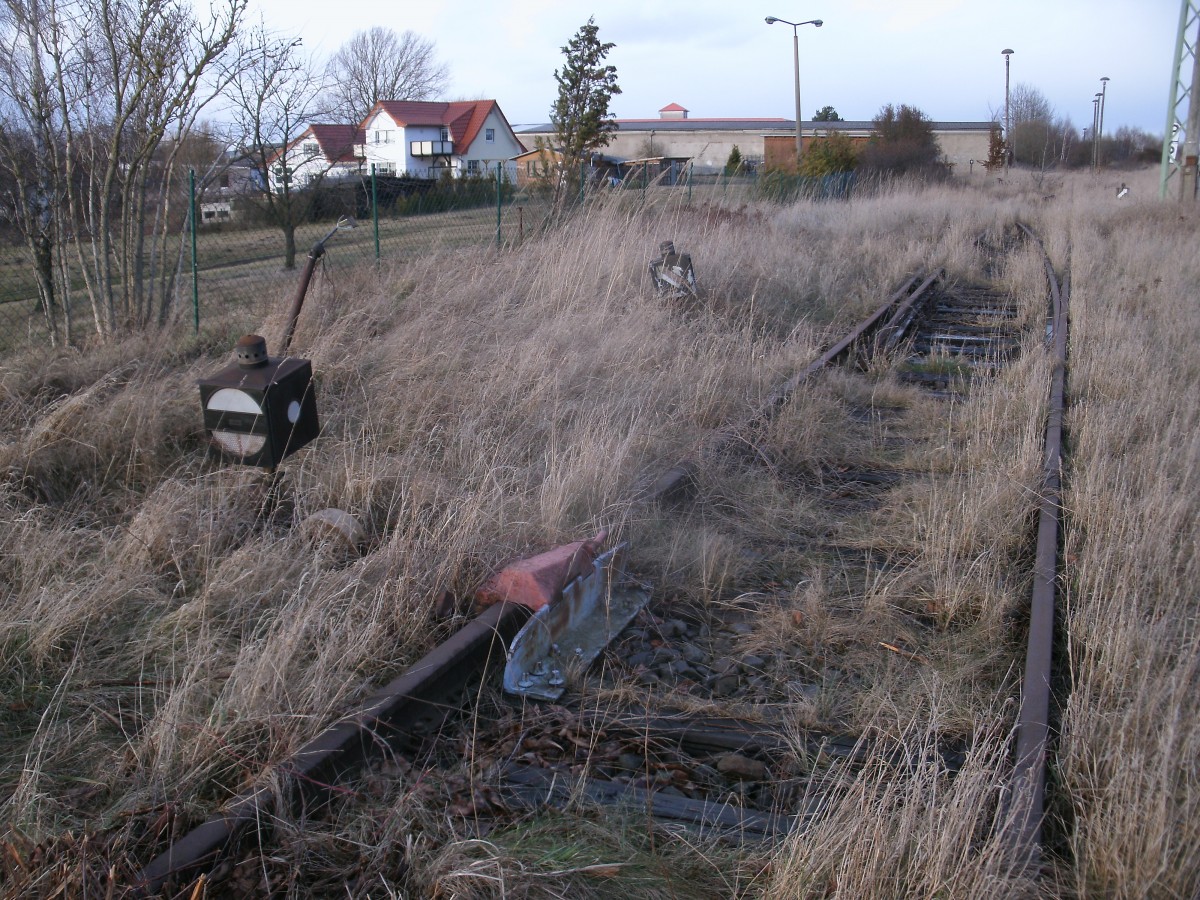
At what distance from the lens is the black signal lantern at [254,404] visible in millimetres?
4043

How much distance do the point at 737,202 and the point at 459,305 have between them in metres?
10.9

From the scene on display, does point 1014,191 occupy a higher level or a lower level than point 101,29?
lower

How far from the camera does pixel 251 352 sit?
13.4ft

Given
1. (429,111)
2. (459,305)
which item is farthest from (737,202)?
(429,111)

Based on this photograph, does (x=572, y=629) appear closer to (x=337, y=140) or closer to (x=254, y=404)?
(x=254, y=404)

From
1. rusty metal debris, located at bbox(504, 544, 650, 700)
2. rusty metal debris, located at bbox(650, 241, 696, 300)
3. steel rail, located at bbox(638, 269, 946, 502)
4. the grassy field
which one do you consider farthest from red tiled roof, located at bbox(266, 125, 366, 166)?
rusty metal debris, located at bbox(504, 544, 650, 700)

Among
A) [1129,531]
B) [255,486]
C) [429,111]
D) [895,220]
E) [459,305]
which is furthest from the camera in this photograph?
[429,111]

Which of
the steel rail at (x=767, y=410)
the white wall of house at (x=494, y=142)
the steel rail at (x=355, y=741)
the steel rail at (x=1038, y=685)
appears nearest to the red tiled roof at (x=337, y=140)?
the steel rail at (x=767, y=410)

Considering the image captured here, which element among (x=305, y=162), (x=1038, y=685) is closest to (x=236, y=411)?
(x=1038, y=685)

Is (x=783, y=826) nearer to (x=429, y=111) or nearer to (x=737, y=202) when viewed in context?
(x=737, y=202)

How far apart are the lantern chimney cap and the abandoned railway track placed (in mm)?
1529

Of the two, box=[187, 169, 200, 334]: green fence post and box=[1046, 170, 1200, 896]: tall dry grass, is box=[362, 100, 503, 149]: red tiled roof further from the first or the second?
box=[1046, 170, 1200, 896]: tall dry grass

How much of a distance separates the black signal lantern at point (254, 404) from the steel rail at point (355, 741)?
1285 millimetres

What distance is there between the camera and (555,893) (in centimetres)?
226
